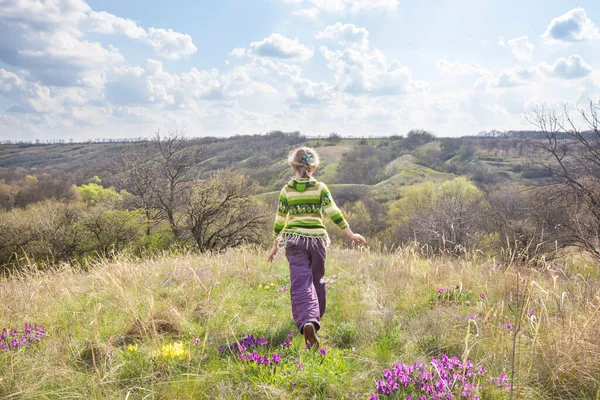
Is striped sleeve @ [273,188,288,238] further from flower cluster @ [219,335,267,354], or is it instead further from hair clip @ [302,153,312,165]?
flower cluster @ [219,335,267,354]

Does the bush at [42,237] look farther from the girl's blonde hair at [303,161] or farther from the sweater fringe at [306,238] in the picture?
the girl's blonde hair at [303,161]

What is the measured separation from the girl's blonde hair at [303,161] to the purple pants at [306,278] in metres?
0.75

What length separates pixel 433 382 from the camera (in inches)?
102

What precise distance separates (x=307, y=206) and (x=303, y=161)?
0.50 m

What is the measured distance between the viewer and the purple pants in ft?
12.2

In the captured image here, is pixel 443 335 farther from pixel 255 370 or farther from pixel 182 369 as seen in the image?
pixel 182 369

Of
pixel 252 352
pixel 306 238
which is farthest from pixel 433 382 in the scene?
pixel 306 238

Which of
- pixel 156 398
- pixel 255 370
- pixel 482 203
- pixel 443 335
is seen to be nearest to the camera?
pixel 156 398

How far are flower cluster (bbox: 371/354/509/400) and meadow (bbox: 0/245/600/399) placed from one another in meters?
0.01

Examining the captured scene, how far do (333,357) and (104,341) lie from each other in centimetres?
218

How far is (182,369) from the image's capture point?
300 centimetres

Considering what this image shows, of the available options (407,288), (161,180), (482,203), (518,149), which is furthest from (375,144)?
(407,288)

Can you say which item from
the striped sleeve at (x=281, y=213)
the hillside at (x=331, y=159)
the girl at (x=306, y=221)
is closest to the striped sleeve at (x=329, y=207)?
the girl at (x=306, y=221)

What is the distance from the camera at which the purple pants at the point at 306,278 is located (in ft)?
12.2
